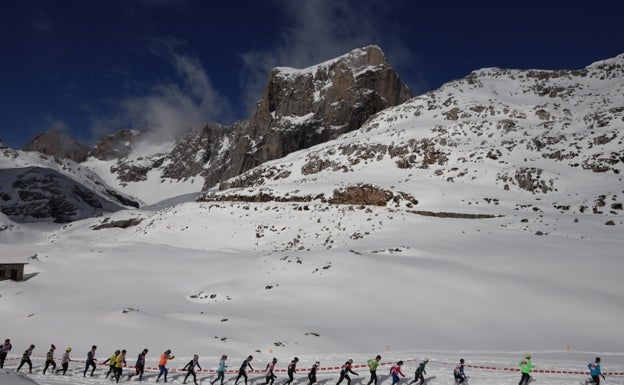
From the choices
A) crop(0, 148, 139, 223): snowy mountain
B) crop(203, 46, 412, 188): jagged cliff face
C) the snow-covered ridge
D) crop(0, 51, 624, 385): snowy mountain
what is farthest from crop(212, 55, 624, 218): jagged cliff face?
crop(0, 148, 139, 223): snowy mountain

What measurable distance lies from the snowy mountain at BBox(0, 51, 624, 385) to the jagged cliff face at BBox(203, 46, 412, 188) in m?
53.0

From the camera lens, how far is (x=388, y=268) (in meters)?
30.8

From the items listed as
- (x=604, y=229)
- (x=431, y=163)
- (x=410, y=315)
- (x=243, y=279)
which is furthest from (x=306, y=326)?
(x=431, y=163)

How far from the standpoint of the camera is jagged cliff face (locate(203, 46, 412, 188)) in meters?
126

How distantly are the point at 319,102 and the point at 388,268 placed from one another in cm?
10740

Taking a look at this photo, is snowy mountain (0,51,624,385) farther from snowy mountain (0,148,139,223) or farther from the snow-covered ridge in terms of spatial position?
the snow-covered ridge

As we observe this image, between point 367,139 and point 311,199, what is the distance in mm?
25383

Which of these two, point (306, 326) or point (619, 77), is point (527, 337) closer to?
point (306, 326)

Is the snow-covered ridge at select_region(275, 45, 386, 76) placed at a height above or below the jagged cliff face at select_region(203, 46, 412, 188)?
above

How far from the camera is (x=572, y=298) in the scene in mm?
24938

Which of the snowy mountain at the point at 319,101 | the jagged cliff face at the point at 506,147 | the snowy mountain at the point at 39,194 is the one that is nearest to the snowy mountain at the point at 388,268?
the jagged cliff face at the point at 506,147

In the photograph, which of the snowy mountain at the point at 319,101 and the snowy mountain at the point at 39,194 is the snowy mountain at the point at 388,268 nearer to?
the snowy mountain at the point at 319,101

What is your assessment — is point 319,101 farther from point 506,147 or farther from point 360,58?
point 506,147

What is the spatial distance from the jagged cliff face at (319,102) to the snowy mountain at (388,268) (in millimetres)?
53042
